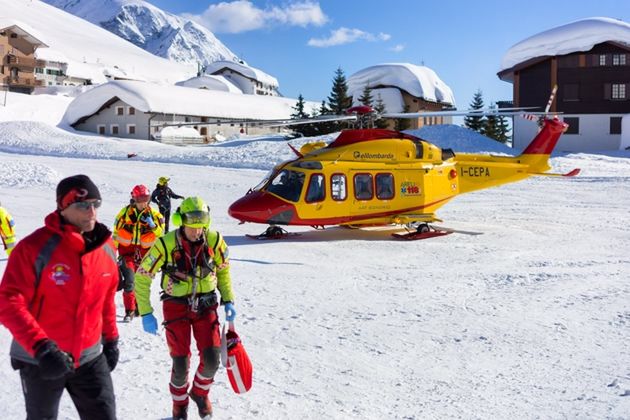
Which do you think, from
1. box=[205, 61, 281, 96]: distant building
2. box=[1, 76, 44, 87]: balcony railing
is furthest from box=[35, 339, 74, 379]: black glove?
box=[205, 61, 281, 96]: distant building

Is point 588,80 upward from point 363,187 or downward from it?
upward

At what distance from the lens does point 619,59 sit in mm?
38219

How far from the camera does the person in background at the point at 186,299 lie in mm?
4559

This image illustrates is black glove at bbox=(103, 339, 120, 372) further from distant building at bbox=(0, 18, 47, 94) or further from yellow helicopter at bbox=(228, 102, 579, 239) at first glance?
distant building at bbox=(0, 18, 47, 94)

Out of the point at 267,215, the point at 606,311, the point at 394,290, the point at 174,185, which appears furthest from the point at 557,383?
the point at 174,185

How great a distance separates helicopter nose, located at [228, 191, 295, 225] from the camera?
43.9 ft

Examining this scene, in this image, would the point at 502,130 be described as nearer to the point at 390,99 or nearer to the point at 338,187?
the point at 390,99

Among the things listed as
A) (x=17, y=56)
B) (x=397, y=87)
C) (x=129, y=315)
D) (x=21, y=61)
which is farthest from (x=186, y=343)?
(x=17, y=56)

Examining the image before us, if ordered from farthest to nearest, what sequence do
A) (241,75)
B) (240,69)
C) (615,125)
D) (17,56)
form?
(241,75), (240,69), (17,56), (615,125)

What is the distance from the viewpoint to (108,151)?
34.8 meters

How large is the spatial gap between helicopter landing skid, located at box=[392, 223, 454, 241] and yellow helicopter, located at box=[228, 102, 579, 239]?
0.08 feet

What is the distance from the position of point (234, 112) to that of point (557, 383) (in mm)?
49350

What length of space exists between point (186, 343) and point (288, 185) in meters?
9.31

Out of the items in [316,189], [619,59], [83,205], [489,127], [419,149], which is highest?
[619,59]
